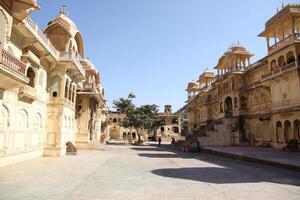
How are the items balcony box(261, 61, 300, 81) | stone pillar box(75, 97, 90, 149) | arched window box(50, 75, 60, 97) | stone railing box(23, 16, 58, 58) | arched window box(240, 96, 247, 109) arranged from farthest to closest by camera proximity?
arched window box(240, 96, 247, 109) < stone pillar box(75, 97, 90, 149) < balcony box(261, 61, 300, 81) < arched window box(50, 75, 60, 97) < stone railing box(23, 16, 58, 58)

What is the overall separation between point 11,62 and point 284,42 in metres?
25.0

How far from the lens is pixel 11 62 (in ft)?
34.2

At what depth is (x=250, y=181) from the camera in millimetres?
9602

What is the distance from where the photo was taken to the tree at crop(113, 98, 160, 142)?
5050cm

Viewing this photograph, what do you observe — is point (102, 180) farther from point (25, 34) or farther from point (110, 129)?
point (110, 129)

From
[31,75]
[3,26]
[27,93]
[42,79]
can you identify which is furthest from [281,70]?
[3,26]

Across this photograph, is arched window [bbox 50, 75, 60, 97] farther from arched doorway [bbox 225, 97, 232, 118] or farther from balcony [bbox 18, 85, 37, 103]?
arched doorway [bbox 225, 97, 232, 118]

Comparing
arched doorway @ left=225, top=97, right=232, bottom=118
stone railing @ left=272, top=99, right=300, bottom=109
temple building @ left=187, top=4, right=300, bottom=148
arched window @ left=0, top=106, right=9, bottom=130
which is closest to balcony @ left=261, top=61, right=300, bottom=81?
temple building @ left=187, top=4, right=300, bottom=148

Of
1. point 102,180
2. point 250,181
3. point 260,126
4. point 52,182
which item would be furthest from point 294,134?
point 52,182

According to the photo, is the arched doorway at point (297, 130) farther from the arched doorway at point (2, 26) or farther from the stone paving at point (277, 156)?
the arched doorway at point (2, 26)

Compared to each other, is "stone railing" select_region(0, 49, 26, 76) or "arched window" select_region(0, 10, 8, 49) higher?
"arched window" select_region(0, 10, 8, 49)

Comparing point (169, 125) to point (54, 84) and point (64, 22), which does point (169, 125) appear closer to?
point (64, 22)

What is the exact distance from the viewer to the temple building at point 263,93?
24.0 m

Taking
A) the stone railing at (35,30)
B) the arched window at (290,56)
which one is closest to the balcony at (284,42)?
the arched window at (290,56)
